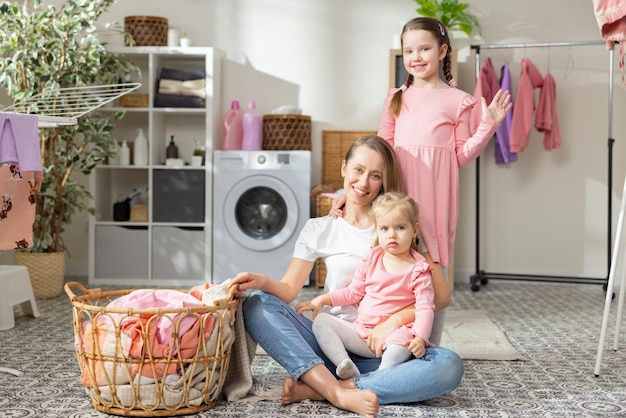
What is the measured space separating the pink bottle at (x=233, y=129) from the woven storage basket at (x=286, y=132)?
0.65 feet

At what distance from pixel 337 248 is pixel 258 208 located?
267 cm

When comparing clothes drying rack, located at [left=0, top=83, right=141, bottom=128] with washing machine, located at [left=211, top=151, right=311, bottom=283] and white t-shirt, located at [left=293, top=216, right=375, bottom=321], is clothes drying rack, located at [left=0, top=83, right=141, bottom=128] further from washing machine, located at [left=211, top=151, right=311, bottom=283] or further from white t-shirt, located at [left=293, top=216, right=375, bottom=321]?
washing machine, located at [left=211, top=151, right=311, bottom=283]

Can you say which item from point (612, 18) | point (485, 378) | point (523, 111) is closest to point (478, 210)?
point (523, 111)

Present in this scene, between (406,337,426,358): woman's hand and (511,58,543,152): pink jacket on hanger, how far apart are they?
3.12 metres

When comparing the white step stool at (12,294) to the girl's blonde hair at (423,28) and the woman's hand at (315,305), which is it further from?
the girl's blonde hair at (423,28)

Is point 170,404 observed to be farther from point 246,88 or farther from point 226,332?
point 246,88

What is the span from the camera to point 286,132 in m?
5.27

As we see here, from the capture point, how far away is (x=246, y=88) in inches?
220

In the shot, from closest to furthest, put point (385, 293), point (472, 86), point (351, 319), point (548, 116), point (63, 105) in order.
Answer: point (385, 293), point (351, 319), point (63, 105), point (548, 116), point (472, 86)

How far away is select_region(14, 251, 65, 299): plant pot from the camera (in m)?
4.61

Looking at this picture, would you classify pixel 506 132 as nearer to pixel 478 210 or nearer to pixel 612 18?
pixel 478 210

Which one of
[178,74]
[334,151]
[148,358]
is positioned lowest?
[148,358]

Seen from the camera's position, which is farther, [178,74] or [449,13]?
[178,74]

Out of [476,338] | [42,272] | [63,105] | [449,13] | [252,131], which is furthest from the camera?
[252,131]
